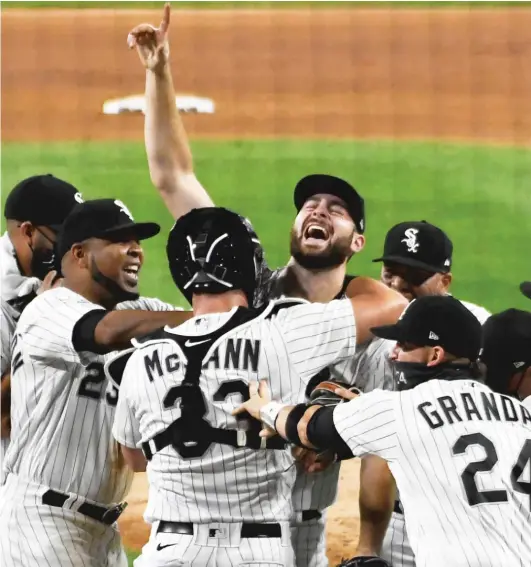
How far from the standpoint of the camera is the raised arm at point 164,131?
383 centimetres

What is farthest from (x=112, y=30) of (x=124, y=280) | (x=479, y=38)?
(x=124, y=280)

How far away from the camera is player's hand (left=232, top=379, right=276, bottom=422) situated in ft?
9.19

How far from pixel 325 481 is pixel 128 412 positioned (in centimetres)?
80

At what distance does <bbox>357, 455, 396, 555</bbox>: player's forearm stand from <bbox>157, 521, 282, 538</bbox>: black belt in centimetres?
62

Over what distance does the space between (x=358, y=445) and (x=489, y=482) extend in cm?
35

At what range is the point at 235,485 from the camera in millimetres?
2840

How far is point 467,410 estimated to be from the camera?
2.69 meters

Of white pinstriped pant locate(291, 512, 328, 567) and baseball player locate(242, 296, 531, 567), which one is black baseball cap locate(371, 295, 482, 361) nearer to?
baseball player locate(242, 296, 531, 567)

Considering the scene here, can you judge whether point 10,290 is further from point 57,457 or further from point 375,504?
point 375,504

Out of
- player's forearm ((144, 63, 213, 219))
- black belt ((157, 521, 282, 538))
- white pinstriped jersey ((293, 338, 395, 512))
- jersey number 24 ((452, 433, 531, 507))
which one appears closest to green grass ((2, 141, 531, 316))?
player's forearm ((144, 63, 213, 219))

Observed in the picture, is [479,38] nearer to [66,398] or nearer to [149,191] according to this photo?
[149,191]

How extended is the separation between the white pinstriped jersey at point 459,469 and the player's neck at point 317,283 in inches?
33.3

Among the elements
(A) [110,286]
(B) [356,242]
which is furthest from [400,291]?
(A) [110,286]

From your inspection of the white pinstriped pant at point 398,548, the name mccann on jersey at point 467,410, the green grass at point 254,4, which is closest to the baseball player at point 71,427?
the white pinstriped pant at point 398,548
